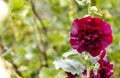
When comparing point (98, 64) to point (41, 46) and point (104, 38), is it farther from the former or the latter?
point (41, 46)

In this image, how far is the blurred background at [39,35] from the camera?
1.37 m

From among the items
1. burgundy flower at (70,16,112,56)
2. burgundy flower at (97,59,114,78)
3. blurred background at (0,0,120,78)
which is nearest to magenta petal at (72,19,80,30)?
burgundy flower at (70,16,112,56)

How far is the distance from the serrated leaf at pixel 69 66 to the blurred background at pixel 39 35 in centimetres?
15

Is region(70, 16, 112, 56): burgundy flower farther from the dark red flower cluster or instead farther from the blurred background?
the blurred background

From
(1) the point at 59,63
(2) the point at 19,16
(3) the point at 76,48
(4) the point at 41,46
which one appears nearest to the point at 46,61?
A: (4) the point at 41,46

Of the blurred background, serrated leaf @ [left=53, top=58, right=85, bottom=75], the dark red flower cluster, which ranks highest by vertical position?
the blurred background

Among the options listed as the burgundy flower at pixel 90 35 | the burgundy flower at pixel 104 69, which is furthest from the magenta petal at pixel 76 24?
the burgundy flower at pixel 104 69

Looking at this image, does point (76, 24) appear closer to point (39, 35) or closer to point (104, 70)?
point (104, 70)

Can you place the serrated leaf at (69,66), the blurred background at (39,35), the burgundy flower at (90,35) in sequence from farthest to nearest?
1. the blurred background at (39,35)
2. the serrated leaf at (69,66)
3. the burgundy flower at (90,35)

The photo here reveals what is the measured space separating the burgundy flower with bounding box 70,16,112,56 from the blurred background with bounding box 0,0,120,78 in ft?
0.94

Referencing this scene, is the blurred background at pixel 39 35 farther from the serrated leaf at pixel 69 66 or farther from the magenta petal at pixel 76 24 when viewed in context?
the magenta petal at pixel 76 24

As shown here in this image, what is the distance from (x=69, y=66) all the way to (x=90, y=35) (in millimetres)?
145

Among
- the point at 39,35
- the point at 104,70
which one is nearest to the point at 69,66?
the point at 104,70

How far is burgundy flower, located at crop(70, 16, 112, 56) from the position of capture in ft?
3.02
